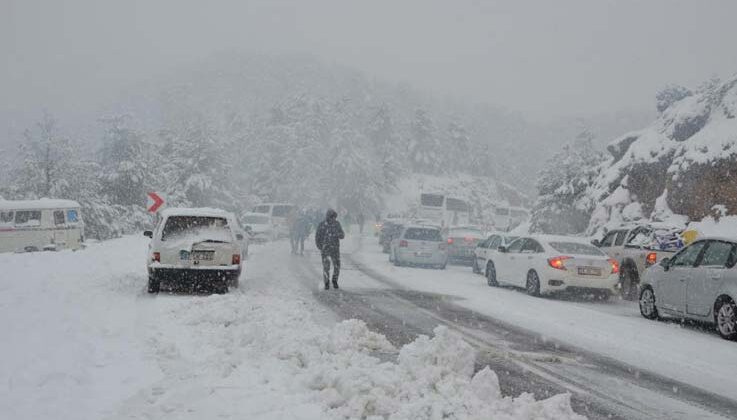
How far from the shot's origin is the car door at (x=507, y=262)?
669 inches

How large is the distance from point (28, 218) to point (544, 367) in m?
22.1

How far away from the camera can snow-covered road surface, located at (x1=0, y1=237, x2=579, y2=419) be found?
5246mm

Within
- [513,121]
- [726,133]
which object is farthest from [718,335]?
[513,121]

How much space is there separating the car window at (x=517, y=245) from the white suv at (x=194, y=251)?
708 centimetres

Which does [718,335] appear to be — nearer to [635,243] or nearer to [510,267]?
[635,243]

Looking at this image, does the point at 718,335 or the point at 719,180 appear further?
the point at 719,180

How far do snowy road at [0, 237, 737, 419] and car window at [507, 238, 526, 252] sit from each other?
3.10 meters

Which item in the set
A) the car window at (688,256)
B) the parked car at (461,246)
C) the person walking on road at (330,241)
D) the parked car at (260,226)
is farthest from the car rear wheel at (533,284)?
the parked car at (260,226)

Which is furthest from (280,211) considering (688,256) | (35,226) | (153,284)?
(688,256)

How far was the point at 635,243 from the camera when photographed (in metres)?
15.9

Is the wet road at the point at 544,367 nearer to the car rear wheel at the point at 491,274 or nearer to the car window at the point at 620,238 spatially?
the car rear wheel at the point at 491,274

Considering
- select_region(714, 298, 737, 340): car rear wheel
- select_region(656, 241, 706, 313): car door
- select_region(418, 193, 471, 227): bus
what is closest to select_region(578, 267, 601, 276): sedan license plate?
select_region(656, 241, 706, 313): car door

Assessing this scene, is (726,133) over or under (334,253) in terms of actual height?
over

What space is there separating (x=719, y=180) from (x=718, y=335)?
42.7ft
